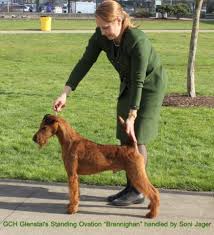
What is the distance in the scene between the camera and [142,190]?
195 inches

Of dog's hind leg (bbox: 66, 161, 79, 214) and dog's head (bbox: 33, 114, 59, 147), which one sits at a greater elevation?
dog's head (bbox: 33, 114, 59, 147)

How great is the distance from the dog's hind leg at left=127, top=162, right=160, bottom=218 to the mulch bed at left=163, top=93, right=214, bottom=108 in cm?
Result: 558

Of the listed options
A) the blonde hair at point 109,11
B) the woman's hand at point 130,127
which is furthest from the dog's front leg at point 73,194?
the blonde hair at point 109,11

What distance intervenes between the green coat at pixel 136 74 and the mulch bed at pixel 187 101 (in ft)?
17.2

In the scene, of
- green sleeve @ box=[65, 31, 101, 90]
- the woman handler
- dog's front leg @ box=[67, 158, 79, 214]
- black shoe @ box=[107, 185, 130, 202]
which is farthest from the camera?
black shoe @ box=[107, 185, 130, 202]

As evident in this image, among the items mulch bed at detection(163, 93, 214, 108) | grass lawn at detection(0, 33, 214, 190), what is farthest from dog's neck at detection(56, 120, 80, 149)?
mulch bed at detection(163, 93, 214, 108)

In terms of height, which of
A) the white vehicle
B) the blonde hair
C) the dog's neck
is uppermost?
the blonde hair

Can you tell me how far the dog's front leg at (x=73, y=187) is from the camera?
502cm

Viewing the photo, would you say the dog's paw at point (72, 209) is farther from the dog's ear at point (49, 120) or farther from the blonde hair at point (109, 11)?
the blonde hair at point (109, 11)

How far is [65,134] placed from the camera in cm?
495

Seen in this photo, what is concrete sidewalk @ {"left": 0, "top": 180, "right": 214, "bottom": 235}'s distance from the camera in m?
4.75

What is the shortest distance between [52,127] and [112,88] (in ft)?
25.7

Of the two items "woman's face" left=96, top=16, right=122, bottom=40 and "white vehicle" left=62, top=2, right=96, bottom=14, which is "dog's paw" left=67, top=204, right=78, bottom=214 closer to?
"woman's face" left=96, top=16, right=122, bottom=40

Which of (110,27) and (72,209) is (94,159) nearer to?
(72,209)
